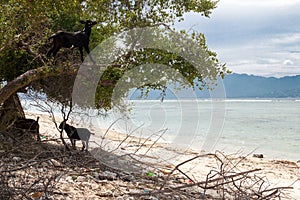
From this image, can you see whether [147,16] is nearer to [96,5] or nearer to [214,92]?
[96,5]

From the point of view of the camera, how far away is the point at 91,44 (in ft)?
29.2

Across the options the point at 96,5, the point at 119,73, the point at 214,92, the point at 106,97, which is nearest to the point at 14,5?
the point at 96,5

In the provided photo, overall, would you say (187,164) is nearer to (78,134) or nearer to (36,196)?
(78,134)

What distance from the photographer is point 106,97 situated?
9109mm

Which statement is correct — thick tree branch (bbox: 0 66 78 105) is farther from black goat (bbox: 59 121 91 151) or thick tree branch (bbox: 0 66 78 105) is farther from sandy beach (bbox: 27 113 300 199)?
sandy beach (bbox: 27 113 300 199)

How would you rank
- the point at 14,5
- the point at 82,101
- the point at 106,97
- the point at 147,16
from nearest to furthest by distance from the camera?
the point at 14,5
the point at 147,16
the point at 82,101
the point at 106,97

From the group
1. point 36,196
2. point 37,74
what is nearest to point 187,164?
point 37,74

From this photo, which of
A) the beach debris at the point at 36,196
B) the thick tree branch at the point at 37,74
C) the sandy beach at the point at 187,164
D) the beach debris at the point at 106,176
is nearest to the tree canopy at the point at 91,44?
the thick tree branch at the point at 37,74

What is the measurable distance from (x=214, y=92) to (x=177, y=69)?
3.14ft

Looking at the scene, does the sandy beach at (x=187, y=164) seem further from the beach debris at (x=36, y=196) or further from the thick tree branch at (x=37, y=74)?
the thick tree branch at (x=37, y=74)

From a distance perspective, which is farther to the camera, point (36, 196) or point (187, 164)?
point (187, 164)

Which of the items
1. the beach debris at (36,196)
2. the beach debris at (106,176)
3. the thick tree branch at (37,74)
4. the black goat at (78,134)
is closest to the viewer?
the beach debris at (36,196)

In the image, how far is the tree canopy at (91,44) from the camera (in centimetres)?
711

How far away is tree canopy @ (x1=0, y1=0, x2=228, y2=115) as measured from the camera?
7.11 meters
